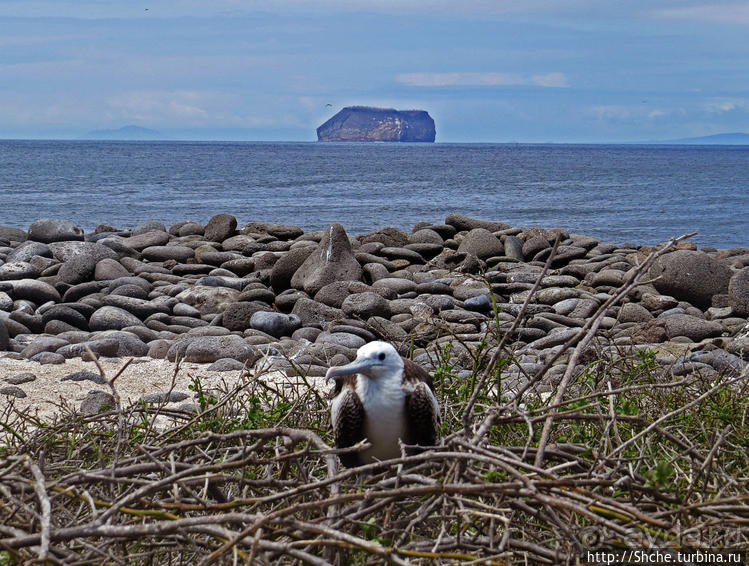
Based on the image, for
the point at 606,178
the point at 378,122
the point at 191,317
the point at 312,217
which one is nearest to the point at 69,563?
the point at 191,317

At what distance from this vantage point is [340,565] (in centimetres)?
194

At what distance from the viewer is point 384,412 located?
8.47 ft

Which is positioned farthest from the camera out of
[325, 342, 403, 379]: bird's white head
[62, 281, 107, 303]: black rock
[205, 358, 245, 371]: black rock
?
[62, 281, 107, 303]: black rock

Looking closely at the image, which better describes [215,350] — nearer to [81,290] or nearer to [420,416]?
[81,290]

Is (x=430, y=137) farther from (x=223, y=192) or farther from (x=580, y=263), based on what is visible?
(x=580, y=263)

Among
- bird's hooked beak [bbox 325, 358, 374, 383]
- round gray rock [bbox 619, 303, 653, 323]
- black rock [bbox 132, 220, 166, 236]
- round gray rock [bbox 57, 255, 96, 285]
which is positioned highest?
bird's hooked beak [bbox 325, 358, 374, 383]

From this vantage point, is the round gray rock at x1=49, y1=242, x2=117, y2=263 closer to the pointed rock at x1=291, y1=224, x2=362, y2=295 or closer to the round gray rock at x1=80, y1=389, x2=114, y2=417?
the pointed rock at x1=291, y1=224, x2=362, y2=295

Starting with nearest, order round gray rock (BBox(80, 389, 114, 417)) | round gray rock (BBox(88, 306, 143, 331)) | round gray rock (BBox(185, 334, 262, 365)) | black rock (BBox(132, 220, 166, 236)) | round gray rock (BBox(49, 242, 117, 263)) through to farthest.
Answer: round gray rock (BBox(80, 389, 114, 417)) < round gray rock (BBox(185, 334, 262, 365)) < round gray rock (BBox(88, 306, 143, 331)) < round gray rock (BBox(49, 242, 117, 263)) < black rock (BBox(132, 220, 166, 236))

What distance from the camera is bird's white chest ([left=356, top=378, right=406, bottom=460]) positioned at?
2.58 m

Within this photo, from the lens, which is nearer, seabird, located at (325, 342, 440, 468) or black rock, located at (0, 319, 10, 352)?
seabird, located at (325, 342, 440, 468)

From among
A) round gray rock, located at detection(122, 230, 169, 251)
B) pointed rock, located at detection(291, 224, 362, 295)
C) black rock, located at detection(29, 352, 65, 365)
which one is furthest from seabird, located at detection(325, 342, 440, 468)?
round gray rock, located at detection(122, 230, 169, 251)

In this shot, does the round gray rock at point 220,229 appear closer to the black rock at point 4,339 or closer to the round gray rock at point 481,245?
the round gray rock at point 481,245

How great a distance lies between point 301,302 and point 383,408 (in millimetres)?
7794

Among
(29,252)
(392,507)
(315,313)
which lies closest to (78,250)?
(29,252)
